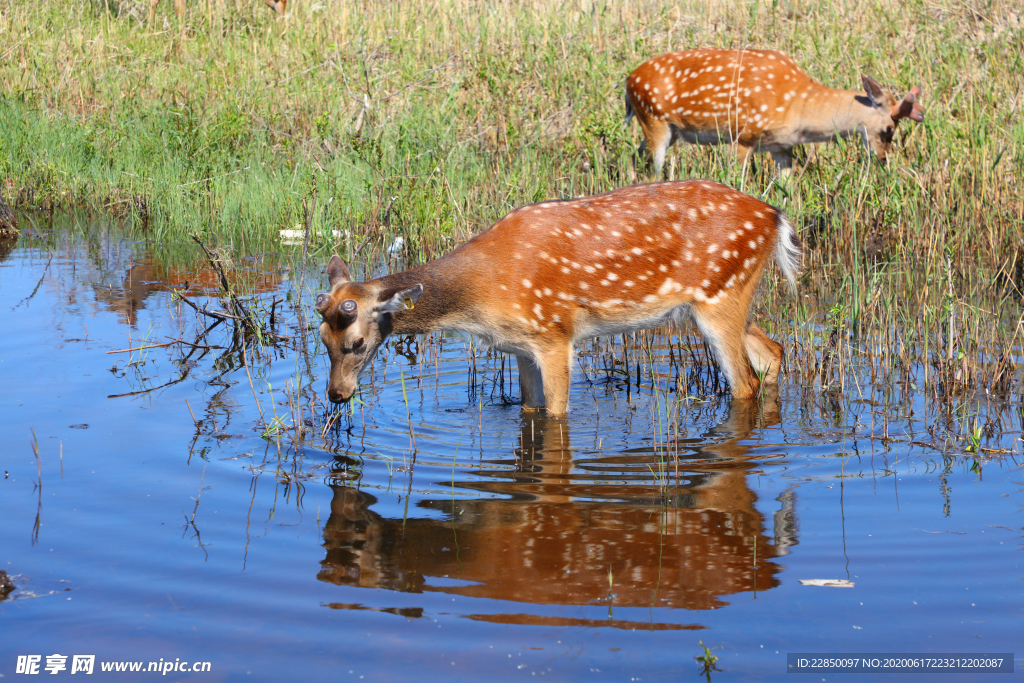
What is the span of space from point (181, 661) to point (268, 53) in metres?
12.1

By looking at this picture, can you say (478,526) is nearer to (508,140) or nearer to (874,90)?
(508,140)

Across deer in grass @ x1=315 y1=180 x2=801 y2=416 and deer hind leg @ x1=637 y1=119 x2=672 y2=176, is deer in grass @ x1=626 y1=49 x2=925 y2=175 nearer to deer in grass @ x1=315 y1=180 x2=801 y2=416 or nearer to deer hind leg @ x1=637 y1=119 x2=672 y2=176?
deer hind leg @ x1=637 y1=119 x2=672 y2=176

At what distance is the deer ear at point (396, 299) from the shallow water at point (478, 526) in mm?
672

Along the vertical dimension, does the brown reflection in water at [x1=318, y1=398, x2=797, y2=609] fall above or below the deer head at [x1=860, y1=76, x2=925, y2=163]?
below

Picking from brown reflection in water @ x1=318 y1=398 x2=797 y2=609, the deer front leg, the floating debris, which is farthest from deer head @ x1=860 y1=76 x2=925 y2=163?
the floating debris

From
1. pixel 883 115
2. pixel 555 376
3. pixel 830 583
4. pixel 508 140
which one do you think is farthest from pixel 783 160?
pixel 830 583

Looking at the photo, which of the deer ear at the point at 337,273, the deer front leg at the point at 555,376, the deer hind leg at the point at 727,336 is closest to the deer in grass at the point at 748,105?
the deer hind leg at the point at 727,336

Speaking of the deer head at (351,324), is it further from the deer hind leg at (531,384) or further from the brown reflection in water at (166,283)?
the brown reflection in water at (166,283)

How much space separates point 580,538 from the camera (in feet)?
14.2

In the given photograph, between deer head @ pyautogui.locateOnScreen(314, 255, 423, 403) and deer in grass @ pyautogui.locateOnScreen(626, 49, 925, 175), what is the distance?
561 cm

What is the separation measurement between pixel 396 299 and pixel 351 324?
0.28 meters

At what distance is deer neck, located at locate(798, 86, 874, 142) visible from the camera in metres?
10.5

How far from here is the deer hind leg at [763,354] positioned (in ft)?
22.1

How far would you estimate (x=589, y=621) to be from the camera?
11.8ft
